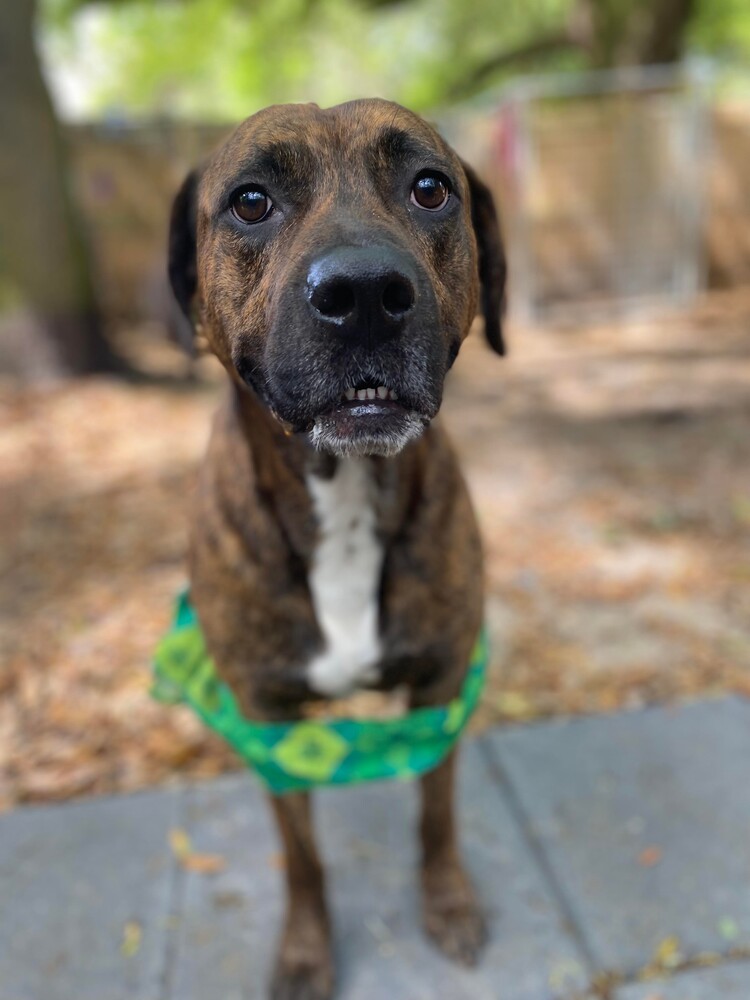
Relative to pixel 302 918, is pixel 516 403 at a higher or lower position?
lower

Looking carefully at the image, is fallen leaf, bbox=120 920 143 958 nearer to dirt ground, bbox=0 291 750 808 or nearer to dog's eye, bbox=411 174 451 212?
dirt ground, bbox=0 291 750 808

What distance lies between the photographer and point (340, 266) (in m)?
1.32

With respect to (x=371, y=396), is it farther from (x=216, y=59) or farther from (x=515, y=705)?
(x=216, y=59)

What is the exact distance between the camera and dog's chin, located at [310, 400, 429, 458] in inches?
56.9

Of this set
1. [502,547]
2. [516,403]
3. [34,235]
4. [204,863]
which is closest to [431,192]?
[204,863]

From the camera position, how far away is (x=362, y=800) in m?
2.78

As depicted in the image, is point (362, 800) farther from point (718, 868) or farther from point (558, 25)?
point (558, 25)

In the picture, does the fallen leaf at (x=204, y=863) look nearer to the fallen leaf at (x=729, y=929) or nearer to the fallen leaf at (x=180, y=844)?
the fallen leaf at (x=180, y=844)

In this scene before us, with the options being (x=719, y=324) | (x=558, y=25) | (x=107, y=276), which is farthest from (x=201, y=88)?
(x=719, y=324)

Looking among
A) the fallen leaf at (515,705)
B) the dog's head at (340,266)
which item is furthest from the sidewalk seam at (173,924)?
the dog's head at (340,266)

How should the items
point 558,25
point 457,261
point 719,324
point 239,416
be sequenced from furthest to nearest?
point 558,25, point 719,324, point 239,416, point 457,261

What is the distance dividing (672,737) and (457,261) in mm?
2004

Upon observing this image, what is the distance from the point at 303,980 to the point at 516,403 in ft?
18.0

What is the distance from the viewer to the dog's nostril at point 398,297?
4.35 feet
